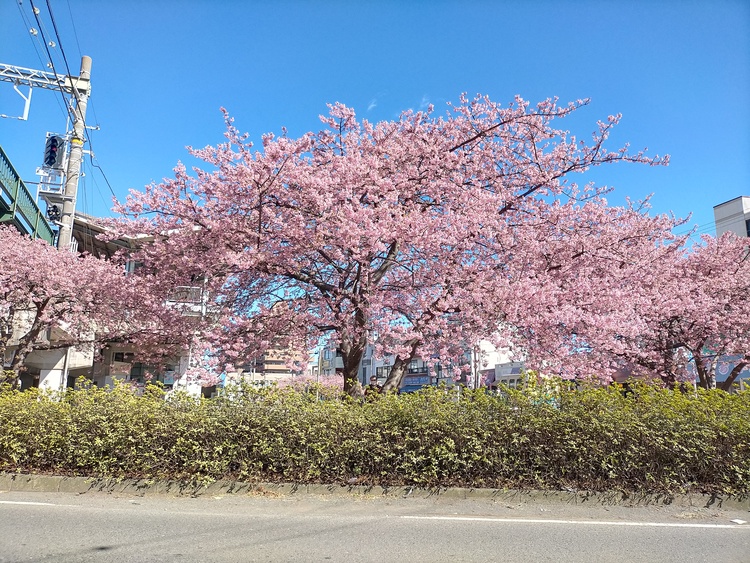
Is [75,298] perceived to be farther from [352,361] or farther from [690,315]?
[690,315]

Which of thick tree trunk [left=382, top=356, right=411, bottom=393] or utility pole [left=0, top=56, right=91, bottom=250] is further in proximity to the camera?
utility pole [left=0, top=56, right=91, bottom=250]

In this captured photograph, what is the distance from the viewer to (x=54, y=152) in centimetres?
1830

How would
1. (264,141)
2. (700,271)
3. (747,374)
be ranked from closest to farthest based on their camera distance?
(264,141) → (700,271) → (747,374)

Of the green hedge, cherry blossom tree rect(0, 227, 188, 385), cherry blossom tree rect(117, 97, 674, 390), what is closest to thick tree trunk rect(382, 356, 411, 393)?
cherry blossom tree rect(117, 97, 674, 390)

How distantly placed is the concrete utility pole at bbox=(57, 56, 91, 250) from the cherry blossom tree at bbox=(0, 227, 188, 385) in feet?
2.19

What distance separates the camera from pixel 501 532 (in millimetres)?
5684

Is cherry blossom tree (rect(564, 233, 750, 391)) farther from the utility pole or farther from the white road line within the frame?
the utility pole

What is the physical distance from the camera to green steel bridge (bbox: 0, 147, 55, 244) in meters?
15.2

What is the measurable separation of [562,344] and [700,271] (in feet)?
25.5

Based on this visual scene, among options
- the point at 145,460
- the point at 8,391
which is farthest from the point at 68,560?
the point at 8,391

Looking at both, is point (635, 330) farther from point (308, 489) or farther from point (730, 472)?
point (308, 489)

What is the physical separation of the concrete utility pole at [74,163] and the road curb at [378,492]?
8951 millimetres

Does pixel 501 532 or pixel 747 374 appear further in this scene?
pixel 747 374

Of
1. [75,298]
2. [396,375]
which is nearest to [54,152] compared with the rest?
[75,298]
